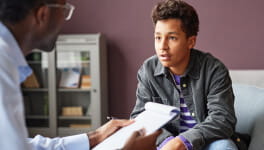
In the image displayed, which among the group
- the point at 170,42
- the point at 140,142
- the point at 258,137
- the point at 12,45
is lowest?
the point at 258,137

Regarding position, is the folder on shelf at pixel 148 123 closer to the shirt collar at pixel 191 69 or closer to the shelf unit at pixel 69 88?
the shirt collar at pixel 191 69

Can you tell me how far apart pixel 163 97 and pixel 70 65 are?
199 centimetres

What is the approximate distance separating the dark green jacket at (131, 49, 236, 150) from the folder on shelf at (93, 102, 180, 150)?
1.22 ft

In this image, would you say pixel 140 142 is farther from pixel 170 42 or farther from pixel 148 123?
pixel 170 42

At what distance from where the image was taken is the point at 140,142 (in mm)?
1034

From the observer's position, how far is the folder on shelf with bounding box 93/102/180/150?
3.69ft

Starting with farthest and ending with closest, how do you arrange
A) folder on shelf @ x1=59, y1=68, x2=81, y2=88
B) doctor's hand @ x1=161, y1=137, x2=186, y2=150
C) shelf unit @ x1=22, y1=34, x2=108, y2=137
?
1. folder on shelf @ x1=59, y1=68, x2=81, y2=88
2. shelf unit @ x1=22, y1=34, x2=108, y2=137
3. doctor's hand @ x1=161, y1=137, x2=186, y2=150

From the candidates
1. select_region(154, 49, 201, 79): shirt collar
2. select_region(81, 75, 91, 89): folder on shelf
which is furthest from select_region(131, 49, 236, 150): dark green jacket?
select_region(81, 75, 91, 89): folder on shelf

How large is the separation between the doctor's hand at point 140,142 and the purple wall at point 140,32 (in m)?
2.39

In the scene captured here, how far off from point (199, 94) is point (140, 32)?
75.5 inches

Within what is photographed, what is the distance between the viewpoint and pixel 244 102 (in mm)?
2053

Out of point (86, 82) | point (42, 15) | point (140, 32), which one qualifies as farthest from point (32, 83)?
point (42, 15)

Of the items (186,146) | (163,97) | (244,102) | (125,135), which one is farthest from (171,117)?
(244,102)

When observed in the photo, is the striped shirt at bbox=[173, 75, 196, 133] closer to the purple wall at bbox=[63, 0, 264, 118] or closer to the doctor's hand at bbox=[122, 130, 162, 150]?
the doctor's hand at bbox=[122, 130, 162, 150]
